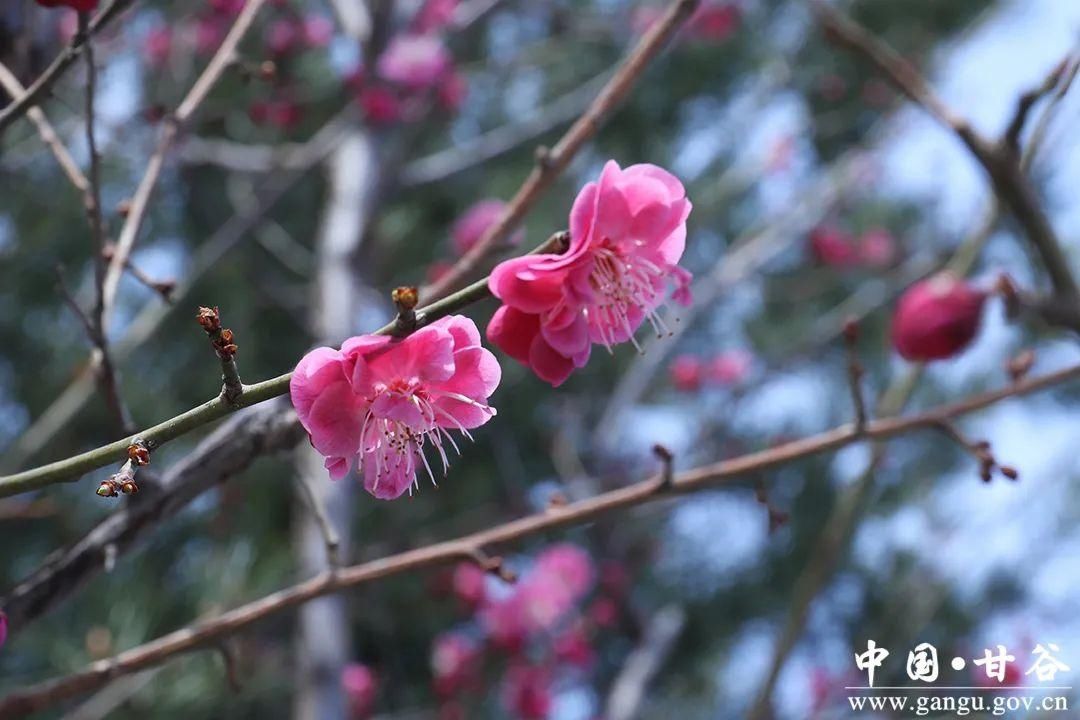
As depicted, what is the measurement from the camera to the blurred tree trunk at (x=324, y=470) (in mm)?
2061

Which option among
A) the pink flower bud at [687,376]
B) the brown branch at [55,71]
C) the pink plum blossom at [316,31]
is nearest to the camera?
the brown branch at [55,71]

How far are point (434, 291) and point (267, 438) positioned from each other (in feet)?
0.74

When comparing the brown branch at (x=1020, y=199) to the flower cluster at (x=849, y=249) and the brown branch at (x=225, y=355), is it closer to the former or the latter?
the brown branch at (x=225, y=355)

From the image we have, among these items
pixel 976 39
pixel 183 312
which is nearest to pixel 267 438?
pixel 183 312

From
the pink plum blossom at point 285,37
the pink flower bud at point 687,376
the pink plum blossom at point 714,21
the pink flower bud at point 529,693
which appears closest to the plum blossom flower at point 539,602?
the pink flower bud at point 529,693

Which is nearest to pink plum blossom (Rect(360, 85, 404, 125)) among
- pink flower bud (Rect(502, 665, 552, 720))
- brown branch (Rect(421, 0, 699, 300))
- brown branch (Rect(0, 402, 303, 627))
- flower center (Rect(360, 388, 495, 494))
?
pink flower bud (Rect(502, 665, 552, 720))

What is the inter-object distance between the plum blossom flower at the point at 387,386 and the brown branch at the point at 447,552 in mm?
261

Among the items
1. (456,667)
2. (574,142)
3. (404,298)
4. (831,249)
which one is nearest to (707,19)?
(831,249)

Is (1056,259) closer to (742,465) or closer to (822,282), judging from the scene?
(742,465)

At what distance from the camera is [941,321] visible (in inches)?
40.0

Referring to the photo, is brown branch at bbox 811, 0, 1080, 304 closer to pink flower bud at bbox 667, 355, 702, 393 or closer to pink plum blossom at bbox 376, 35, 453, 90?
pink plum blossom at bbox 376, 35, 453, 90

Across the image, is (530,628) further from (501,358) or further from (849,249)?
(849,249)

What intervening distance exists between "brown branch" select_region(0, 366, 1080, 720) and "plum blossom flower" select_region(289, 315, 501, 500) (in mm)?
261

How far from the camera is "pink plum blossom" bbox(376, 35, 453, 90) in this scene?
2.72m
